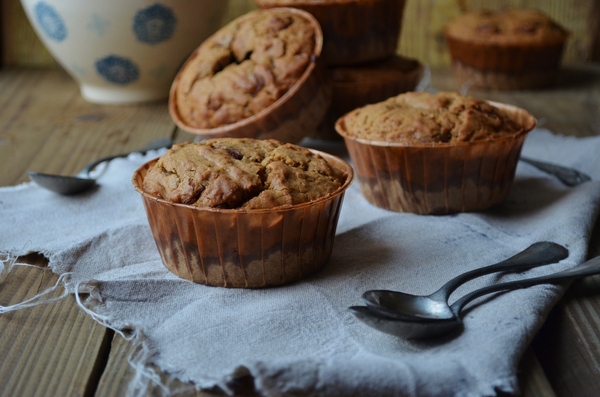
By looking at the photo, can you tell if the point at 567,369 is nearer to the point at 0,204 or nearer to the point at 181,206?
the point at 181,206

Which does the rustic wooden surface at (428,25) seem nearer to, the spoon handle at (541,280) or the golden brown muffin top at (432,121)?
the golden brown muffin top at (432,121)

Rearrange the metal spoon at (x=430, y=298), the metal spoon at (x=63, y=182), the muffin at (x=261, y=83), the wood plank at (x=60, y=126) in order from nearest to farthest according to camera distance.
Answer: the metal spoon at (x=430, y=298)
the metal spoon at (x=63, y=182)
the muffin at (x=261, y=83)
the wood plank at (x=60, y=126)

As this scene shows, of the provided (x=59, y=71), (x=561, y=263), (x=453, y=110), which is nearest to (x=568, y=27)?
(x=453, y=110)

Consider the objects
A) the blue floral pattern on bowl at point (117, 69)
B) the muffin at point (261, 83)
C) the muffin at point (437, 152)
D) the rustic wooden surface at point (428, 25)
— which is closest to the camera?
the muffin at point (437, 152)

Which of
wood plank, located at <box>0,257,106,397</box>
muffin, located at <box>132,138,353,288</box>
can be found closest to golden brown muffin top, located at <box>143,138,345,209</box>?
muffin, located at <box>132,138,353,288</box>

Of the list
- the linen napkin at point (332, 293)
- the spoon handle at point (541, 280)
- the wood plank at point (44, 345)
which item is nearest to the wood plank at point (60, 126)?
the linen napkin at point (332, 293)

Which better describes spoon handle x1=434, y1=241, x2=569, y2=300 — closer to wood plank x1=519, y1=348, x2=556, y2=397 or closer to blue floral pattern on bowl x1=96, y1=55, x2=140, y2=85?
wood plank x1=519, y1=348, x2=556, y2=397

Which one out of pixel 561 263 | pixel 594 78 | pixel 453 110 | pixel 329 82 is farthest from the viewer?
pixel 594 78
